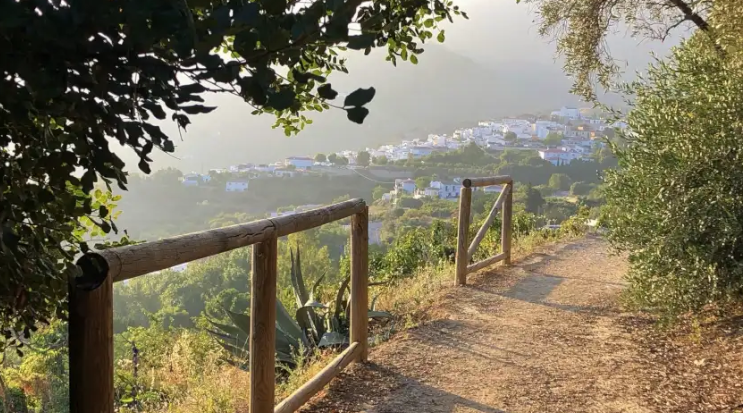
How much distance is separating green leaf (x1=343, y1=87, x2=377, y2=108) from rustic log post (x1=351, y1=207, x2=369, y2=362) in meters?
3.18

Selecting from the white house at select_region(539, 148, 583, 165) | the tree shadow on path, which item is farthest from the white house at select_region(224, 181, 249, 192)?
the tree shadow on path

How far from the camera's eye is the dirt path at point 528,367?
3699 mm

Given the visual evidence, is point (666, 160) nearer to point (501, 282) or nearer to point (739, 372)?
point (739, 372)

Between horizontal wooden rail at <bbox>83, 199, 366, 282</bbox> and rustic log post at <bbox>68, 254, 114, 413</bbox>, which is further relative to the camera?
horizontal wooden rail at <bbox>83, 199, 366, 282</bbox>

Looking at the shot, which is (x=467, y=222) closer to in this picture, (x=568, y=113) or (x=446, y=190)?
(x=446, y=190)

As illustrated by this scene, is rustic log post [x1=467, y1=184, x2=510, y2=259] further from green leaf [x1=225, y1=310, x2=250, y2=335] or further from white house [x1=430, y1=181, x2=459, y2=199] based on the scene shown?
white house [x1=430, y1=181, x2=459, y2=199]

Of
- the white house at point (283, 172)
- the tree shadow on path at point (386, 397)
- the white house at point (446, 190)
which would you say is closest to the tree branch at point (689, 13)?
the tree shadow on path at point (386, 397)

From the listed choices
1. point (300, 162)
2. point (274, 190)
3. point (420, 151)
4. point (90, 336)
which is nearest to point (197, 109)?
point (90, 336)

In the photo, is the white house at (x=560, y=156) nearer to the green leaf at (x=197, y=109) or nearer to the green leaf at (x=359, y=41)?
the green leaf at (x=359, y=41)

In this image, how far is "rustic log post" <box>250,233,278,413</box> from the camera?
9.50 feet

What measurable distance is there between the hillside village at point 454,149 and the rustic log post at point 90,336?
1977 cm

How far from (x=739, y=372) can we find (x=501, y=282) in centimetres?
347

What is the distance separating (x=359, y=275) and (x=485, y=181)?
136 inches

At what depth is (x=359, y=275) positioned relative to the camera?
416cm
